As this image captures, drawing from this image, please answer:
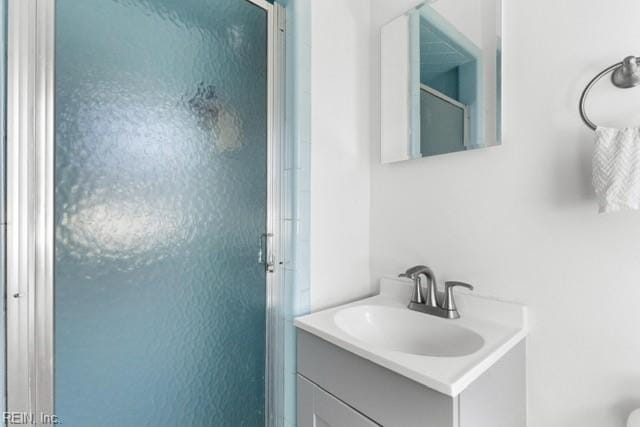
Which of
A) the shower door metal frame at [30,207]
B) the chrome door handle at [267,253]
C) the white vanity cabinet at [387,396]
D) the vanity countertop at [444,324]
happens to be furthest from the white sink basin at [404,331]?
the shower door metal frame at [30,207]

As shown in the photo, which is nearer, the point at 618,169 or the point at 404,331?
the point at 618,169

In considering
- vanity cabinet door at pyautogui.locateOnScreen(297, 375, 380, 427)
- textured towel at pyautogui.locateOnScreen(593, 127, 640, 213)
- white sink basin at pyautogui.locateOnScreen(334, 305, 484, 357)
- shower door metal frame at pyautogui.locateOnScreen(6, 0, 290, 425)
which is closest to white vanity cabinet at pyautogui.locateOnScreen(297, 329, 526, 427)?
vanity cabinet door at pyautogui.locateOnScreen(297, 375, 380, 427)

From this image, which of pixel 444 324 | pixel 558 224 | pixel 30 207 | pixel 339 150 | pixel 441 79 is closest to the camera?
pixel 30 207

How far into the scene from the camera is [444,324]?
3.54ft

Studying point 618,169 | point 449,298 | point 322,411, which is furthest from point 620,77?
point 322,411

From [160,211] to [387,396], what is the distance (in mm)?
814

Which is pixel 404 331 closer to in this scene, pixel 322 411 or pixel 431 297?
Result: pixel 431 297

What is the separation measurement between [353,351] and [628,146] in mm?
872

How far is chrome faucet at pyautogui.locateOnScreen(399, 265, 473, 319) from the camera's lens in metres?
1.10

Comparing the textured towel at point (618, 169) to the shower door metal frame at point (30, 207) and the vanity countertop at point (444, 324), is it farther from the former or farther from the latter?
the shower door metal frame at point (30, 207)

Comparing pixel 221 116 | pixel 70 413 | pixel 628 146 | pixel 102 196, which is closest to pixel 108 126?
pixel 102 196

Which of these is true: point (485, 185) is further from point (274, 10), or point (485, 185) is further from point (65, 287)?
point (65, 287)

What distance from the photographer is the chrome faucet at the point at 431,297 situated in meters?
1.10

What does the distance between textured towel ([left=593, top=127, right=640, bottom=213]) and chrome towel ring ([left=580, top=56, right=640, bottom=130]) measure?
83 millimetres
